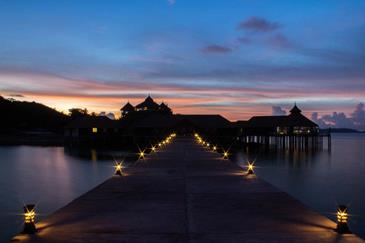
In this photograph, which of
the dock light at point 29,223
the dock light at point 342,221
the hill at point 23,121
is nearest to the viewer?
the dock light at point 29,223

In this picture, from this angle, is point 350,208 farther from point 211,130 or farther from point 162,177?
point 211,130

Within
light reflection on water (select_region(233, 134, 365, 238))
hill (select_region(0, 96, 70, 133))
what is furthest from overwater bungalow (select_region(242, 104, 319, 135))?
hill (select_region(0, 96, 70, 133))

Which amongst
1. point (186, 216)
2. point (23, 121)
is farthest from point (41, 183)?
point (23, 121)

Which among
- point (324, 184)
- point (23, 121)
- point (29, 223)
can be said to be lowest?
point (324, 184)

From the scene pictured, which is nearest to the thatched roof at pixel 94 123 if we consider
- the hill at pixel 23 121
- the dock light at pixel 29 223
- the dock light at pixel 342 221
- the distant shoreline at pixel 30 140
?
the distant shoreline at pixel 30 140

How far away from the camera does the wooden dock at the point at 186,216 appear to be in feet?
27.0

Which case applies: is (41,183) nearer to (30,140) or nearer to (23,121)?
(30,140)

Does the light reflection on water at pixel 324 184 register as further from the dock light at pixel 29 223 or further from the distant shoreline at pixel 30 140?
the distant shoreline at pixel 30 140

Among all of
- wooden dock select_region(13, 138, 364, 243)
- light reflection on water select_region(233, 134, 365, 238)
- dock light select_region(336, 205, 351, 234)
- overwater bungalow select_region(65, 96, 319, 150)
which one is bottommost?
light reflection on water select_region(233, 134, 365, 238)

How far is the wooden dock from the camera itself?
823 cm

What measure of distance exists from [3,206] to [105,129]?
66.9 meters

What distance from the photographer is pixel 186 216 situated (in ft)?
32.3

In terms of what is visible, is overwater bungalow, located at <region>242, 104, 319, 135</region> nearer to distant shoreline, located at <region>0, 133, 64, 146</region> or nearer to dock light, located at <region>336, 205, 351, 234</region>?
distant shoreline, located at <region>0, 133, 64, 146</region>

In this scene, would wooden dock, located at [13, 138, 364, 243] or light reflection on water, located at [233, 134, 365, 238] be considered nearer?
wooden dock, located at [13, 138, 364, 243]
